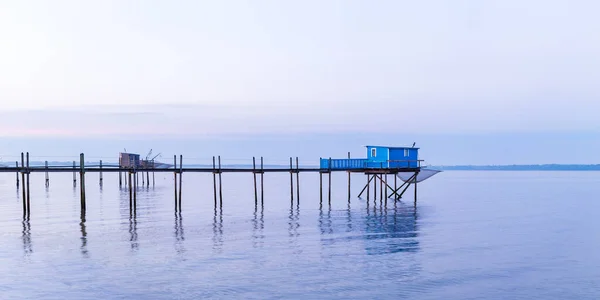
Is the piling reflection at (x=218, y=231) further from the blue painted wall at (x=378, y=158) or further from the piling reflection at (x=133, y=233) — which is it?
the blue painted wall at (x=378, y=158)

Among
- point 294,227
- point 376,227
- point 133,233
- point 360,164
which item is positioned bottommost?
point 376,227

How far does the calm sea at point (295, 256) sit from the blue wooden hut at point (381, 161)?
336 inches

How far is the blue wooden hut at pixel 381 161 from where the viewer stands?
59000 millimetres

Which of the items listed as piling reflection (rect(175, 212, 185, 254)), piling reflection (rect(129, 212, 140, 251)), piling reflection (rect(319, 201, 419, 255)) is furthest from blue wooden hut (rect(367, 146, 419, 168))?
piling reflection (rect(129, 212, 140, 251))

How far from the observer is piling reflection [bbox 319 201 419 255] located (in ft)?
114

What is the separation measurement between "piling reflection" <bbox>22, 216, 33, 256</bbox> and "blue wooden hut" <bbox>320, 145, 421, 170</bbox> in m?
28.0

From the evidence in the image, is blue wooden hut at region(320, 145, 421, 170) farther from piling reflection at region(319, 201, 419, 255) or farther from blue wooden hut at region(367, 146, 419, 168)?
piling reflection at region(319, 201, 419, 255)

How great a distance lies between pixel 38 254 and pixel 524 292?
81.0 ft

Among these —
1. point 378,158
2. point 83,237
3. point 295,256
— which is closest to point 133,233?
point 83,237

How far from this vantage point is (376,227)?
142ft

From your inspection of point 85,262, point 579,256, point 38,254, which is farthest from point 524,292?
point 38,254

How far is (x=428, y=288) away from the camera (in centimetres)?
2425

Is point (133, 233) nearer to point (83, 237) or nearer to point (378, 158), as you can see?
point (83, 237)

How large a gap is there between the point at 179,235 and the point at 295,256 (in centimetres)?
1081
